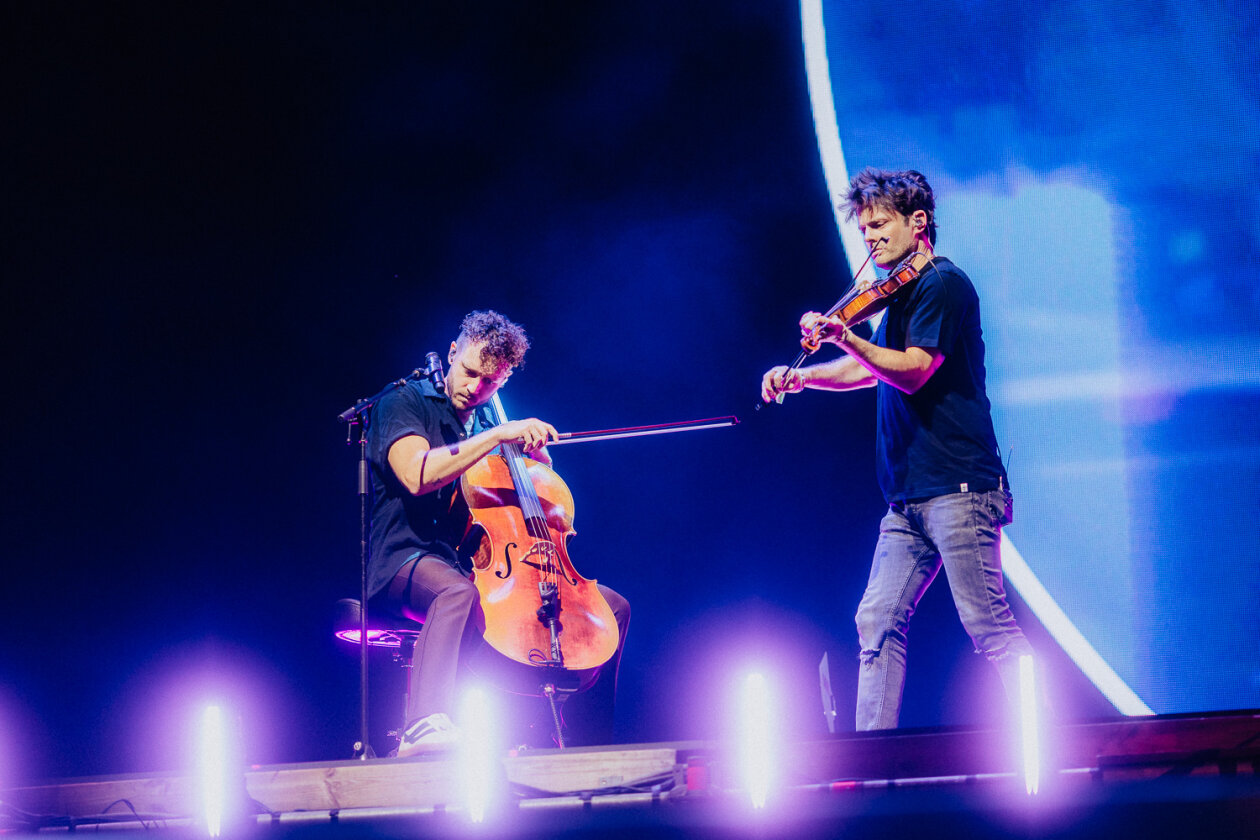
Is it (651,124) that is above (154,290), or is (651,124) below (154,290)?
above

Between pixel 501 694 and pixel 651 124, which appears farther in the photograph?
pixel 651 124

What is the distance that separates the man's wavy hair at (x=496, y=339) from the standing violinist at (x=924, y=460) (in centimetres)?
99

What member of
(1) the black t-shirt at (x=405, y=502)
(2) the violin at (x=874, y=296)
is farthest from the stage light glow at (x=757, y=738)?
(1) the black t-shirt at (x=405, y=502)

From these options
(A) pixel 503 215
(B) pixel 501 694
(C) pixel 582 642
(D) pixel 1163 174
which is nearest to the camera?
(C) pixel 582 642

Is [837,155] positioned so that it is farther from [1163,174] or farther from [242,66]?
[242,66]

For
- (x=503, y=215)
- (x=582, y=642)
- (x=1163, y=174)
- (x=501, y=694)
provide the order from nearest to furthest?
1. (x=582, y=642)
2. (x=501, y=694)
3. (x=1163, y=174)
4. (x=503, y=215)

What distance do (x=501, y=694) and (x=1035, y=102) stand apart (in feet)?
8.51

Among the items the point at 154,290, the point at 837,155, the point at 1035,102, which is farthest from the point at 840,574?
the point at 154,290

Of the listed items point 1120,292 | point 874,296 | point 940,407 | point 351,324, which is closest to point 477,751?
point 940,407

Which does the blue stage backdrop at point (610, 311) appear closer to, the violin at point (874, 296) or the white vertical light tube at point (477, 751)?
the violin at point (874, 296)

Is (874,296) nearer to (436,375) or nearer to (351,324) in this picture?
(436,375)

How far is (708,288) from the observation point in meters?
4.05

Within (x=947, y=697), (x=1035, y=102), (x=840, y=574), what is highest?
(x=1035, y=102)

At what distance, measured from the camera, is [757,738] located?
2047mm
